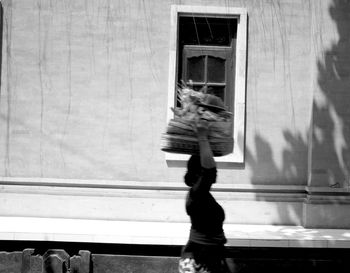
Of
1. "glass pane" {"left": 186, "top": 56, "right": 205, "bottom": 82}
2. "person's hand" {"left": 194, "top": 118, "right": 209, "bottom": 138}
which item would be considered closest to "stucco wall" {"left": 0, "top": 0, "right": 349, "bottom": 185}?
"glass pane" {"left": 186, "top": 56, "right": 205, "bottom": 82}

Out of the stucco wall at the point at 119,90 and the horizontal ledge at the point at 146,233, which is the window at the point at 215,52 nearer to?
the stucco wall at the point at 119,90

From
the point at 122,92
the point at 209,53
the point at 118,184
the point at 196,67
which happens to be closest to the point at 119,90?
the point at 122,92

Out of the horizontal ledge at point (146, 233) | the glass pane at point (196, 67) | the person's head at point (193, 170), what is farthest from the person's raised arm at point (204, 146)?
the glass pane at point (196, 67)

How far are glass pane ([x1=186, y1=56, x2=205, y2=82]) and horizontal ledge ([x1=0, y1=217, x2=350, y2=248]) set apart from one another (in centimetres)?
242

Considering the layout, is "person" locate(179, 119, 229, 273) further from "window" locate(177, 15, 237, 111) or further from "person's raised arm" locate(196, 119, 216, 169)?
"window" locate(177, 15, 237, 111)

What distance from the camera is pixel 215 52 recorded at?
835cm

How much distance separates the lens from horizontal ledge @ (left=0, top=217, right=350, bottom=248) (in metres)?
6.89

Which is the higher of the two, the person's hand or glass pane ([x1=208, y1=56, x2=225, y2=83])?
glass pane ([x1=208, y1=56, x2=225, y2=83])

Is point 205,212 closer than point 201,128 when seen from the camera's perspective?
Yes

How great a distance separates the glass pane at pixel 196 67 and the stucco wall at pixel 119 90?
1.49 ft

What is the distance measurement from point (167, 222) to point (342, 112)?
10.6 ft

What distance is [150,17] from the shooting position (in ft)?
26.7

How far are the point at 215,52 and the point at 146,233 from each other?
318 centimetres

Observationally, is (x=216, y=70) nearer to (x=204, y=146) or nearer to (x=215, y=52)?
(x=215, y=52)
